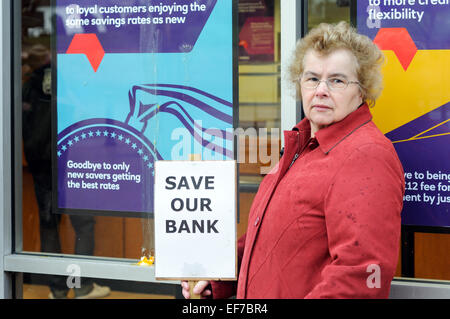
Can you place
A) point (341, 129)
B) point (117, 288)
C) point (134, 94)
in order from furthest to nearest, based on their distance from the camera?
point (117, 288)
point (134, 94)
point (341, 129)

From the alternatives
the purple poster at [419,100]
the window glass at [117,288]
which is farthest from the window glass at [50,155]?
the purple poster at [419,100]

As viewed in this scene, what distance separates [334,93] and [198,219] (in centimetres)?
63

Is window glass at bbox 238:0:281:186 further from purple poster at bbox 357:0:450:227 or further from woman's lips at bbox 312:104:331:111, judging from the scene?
woman's lips at bbox 312:104:331:111

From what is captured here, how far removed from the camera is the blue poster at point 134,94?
9.68 ft

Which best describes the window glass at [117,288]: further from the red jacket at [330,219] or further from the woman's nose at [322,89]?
the woman's nose at [322,89]

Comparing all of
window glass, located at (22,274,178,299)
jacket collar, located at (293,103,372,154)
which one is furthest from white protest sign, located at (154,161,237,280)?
window glass, located at (22,274,178,299)

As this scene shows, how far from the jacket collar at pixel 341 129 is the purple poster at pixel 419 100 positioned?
632 mm

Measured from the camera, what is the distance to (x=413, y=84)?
260 cm

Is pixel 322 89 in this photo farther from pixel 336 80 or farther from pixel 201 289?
pixel 201 289

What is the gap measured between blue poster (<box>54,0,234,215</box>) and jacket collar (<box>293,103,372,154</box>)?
983 mm

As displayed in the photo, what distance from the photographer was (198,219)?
84.0 inches

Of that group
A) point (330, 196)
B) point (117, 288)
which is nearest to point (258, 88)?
point (117, 288)
